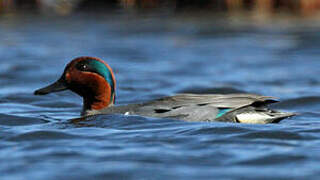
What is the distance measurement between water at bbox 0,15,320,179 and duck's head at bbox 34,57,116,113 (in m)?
0.33

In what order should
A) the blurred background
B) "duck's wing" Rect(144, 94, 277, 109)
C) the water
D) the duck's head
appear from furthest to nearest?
the blurred background < the duck's head < "duck's wing" Rect(144, 94, 277, 109) < the water

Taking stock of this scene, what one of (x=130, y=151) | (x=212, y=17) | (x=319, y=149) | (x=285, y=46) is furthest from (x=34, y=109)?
(x=212, y=17)

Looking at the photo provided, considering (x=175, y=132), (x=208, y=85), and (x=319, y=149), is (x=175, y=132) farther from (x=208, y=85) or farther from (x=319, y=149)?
(x=208, y=85)

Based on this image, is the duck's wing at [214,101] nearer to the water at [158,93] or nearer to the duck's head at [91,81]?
the water at [158,93]

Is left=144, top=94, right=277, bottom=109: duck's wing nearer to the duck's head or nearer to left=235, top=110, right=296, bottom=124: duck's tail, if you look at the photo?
left=235, top=110, right=296, bottom=124: duck's tail

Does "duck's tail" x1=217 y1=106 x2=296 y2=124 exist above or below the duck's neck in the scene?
below

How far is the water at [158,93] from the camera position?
563 cm

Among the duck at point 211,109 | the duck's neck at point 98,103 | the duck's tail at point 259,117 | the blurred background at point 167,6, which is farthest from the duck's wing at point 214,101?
the blurred background at point 167,6

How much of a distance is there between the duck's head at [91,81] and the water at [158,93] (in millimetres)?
333

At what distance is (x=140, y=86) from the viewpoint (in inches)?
423

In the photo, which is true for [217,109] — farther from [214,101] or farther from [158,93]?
[158,93]

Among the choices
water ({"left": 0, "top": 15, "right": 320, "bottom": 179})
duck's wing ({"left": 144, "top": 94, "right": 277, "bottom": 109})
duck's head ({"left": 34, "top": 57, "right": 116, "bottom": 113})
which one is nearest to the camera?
water ({"left": 0, "top": 15, "right": 320, "bottom": 179})

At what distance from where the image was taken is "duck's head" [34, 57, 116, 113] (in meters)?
7.61

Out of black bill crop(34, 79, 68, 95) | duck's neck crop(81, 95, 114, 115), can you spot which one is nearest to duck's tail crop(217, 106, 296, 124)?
duck's neck crop(81, 95, 114, 115)
